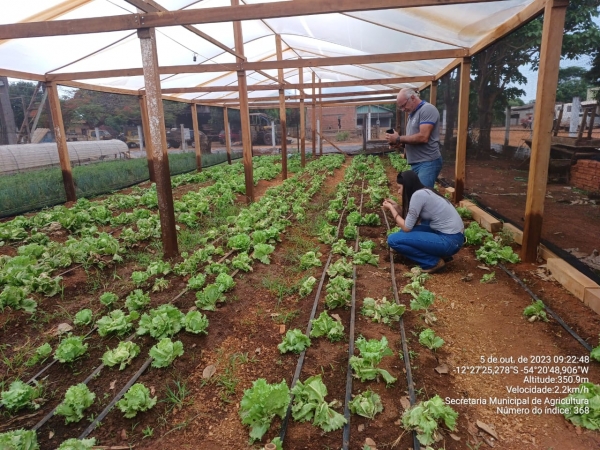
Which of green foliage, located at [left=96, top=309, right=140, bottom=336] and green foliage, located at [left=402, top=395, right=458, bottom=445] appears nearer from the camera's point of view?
green foliage, located at [left=402, top=395, right=458, bottom=445]

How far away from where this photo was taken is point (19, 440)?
229 cm

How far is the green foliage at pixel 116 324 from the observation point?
3.60 metres

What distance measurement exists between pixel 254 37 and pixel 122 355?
366 inches

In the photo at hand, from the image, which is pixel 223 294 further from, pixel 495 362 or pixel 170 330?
pixel 495 362

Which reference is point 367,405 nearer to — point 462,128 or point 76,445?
point 76,445

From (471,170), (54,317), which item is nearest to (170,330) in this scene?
(54,317)

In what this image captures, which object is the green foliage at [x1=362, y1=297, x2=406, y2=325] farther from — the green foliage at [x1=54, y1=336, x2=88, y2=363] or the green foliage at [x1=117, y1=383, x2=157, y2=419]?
the green foliage at [x1=54, y1=336, x2=88, y2=363]

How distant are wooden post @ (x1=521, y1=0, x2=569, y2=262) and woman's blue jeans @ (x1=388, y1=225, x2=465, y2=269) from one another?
0.78m

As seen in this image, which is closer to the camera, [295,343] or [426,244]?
[295,343]

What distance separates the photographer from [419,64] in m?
9.98

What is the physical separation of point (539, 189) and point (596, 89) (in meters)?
1.17

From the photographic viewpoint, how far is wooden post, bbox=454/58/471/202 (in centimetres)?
745

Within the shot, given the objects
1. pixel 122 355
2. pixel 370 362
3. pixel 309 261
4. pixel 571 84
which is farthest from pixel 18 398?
pixel 571 84

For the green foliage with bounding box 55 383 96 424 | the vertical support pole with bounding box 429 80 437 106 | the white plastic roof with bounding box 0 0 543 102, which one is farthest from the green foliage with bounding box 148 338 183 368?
the vertical support pole with bounding box 429 80 437 106
